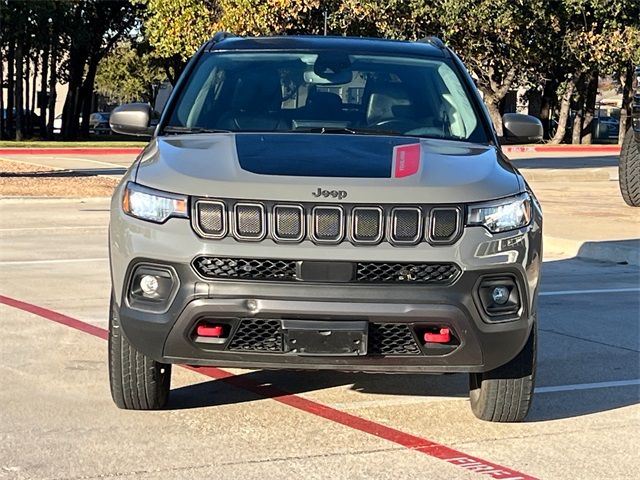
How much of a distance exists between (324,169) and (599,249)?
7403 millimetres

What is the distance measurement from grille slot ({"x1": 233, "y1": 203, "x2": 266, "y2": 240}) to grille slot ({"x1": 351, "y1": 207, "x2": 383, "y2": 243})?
0.38m

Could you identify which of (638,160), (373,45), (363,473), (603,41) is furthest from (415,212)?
(603,41)

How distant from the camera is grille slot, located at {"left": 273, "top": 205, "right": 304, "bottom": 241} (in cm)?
479

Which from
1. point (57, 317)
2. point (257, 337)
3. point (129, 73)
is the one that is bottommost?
point (129, 73)

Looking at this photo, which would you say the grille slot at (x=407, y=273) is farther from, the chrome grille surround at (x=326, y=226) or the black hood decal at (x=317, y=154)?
the black hood decal at (x=317, y=154)

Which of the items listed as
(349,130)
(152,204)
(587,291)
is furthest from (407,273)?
(587,291)

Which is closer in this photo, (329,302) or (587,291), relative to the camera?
(329,302)

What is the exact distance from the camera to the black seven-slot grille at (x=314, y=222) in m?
4.79

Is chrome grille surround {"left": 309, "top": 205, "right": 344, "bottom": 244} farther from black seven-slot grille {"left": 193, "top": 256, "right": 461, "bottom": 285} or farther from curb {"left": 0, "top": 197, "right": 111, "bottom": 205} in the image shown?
curb {"left": 0, "top": 197, "right": 111, "bottom": 205}

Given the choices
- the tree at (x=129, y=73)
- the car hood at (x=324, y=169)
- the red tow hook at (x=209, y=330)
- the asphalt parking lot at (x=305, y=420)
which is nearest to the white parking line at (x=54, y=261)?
the asphalt parking lot at (x=305, y=420)

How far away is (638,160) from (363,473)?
1145 cm

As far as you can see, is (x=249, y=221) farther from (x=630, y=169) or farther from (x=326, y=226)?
(x=630, y=169)

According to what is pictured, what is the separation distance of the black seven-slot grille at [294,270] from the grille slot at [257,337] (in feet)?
0.67

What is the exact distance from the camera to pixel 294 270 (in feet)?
15.7
